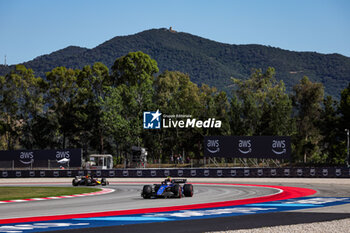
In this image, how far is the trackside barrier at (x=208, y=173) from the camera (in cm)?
4444

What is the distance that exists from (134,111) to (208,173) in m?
30.3

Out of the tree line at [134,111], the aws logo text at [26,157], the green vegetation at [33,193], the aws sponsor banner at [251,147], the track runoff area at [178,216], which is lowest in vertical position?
the green vegetation at [33,193]

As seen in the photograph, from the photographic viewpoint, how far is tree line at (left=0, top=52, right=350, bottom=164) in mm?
74812

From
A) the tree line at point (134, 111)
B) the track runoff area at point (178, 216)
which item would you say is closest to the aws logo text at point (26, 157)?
the tree line at point (134, 111)

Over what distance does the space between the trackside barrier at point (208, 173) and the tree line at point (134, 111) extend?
73.5 feet

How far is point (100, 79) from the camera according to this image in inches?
3268

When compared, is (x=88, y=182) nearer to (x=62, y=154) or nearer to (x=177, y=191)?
(x=177, y=191)

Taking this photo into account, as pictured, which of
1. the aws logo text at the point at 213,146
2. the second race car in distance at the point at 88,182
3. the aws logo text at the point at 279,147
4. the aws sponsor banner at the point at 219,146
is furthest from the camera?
the aws logo text at the point at 213,146

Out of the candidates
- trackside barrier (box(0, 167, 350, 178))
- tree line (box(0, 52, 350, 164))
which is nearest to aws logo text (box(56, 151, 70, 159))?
trackside barrier (box(0, 167, 350, 178))

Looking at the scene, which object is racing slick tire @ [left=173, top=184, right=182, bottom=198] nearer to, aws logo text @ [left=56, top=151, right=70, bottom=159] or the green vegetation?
the green vegetation

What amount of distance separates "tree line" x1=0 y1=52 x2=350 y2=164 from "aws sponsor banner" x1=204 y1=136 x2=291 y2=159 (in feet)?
62.1

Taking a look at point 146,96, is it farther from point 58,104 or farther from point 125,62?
point 58,104

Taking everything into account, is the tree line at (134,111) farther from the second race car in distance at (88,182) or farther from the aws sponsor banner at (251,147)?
the second race car in distance at (88,182)

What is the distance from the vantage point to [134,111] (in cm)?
7650
